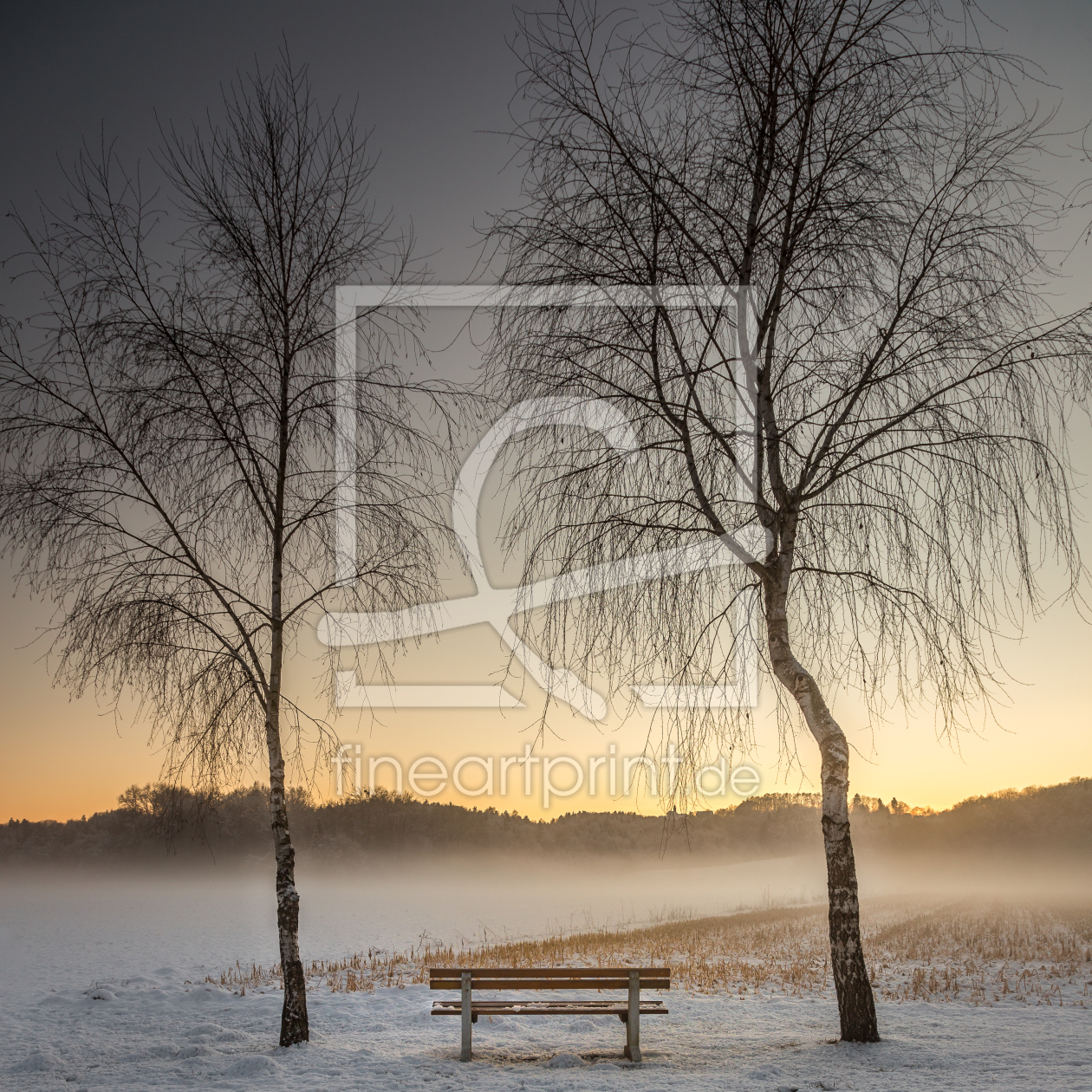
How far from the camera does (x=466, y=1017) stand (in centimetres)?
770

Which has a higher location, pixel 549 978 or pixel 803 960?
pixel 549 978

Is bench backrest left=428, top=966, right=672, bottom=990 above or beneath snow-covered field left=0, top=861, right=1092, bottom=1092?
above

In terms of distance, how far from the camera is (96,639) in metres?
8.83

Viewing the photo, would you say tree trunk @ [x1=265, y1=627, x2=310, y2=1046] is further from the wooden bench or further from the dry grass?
the dry grass

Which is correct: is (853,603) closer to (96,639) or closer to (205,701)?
(205,701)

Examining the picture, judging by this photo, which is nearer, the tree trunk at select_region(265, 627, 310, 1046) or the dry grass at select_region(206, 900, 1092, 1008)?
the tree trunk at select_region(265, 627, 310, 1046)

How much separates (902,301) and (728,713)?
4.67 m

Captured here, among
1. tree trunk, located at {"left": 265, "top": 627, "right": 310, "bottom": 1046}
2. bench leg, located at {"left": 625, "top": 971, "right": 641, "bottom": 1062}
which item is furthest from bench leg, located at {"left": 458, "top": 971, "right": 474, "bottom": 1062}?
tree trunk, located at {"left": 265, "top": 627, "right": 310, "bottom": 1046}

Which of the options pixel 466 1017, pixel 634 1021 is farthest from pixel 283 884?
pixel 634 1021

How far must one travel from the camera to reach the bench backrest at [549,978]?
7.78m

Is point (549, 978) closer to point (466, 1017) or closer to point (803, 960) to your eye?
point (466, 1017)

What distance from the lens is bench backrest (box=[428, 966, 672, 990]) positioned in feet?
25.5

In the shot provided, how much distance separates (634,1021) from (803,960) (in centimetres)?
1111

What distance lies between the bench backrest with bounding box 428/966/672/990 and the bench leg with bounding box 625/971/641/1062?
0.07 metres
